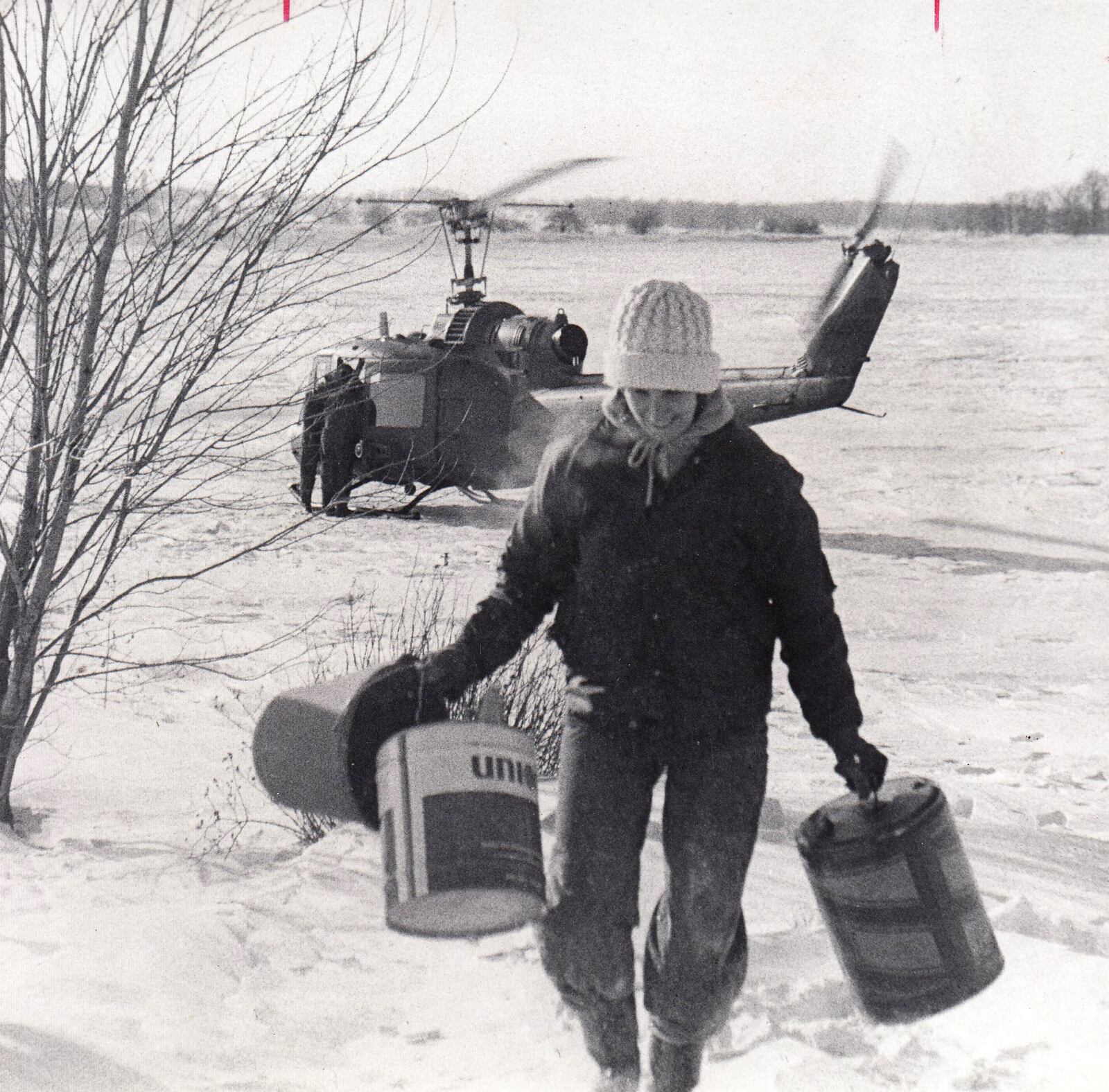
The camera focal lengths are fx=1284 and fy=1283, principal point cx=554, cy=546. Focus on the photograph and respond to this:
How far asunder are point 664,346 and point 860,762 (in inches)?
33.0

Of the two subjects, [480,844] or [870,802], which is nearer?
[480,844]

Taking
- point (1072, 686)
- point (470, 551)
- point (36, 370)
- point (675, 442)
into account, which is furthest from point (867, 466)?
point (675, 442)

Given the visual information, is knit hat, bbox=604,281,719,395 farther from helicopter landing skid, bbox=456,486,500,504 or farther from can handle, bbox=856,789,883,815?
helicopter landing skid, bbox=456,486,500,504

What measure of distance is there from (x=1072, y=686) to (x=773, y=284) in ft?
71.3

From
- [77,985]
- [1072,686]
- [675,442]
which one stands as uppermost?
[675,442]

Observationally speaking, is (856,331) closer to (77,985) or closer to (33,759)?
(33,759)

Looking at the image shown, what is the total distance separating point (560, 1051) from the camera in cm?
275

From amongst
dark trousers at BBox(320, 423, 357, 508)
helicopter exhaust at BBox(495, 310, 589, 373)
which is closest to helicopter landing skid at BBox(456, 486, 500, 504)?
dark trousers at BBox(320, 423, 357, 508)

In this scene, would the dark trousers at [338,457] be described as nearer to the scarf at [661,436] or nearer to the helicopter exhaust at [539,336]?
the helicopter exhaust at [539,336]

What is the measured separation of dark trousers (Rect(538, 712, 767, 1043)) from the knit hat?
597 millimetres

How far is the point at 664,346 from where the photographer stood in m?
2.18

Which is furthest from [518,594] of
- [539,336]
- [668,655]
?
[539,336]

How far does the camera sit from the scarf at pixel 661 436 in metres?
2.22

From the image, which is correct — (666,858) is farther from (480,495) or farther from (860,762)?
(480,495)
